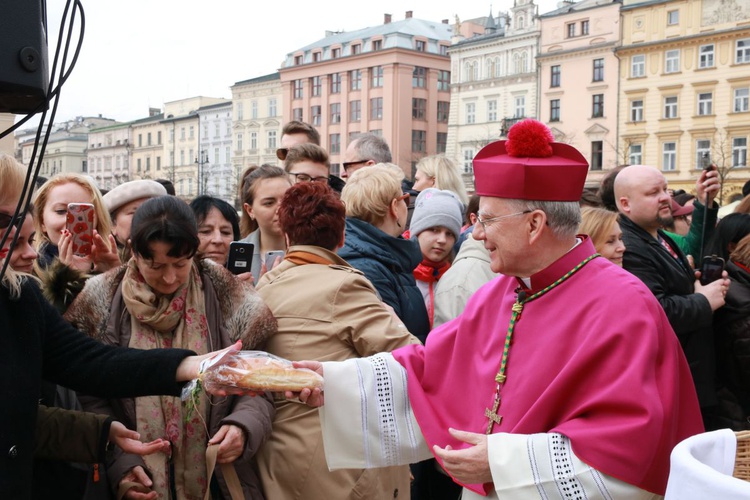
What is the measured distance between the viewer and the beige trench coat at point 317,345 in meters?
3.37

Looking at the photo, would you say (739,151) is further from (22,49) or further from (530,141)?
(22,49)

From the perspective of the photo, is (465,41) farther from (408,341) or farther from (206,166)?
(408,341)

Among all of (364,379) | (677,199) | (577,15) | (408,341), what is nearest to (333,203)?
(408,341)

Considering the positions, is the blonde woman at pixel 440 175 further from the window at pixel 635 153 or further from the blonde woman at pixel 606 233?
the window at pixel 635 153

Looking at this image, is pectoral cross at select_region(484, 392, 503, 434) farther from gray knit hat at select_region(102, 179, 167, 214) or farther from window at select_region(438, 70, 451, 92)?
window at select_region(438, 70, 451, 92)

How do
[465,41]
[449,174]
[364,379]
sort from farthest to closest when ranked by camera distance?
[465,41] < [449,174] < [364,379]

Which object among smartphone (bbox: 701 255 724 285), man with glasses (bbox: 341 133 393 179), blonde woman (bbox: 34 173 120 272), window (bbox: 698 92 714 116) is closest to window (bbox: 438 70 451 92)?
window (bbox: 698 92 714 116)

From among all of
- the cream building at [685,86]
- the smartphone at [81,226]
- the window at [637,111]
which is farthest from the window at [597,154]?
the smartphone at [81,226]

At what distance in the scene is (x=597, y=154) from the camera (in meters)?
47.9

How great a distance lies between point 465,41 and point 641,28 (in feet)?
45.1

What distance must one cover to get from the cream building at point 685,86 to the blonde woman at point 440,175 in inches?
1500

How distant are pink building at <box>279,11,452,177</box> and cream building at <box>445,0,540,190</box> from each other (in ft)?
22.1

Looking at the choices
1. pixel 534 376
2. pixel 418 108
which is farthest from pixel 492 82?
pixel 534 376

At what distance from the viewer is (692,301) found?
4469 millimetres
